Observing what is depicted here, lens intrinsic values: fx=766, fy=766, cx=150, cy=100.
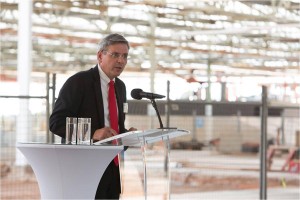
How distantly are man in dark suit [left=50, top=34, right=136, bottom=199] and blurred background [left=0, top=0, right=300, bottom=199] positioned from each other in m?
3.04

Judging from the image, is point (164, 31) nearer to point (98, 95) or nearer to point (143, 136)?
point (98, 95)

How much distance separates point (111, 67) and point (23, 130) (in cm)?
549

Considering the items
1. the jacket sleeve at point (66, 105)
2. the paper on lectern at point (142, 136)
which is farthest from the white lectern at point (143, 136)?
the jacket sleeve at point (66, 105)

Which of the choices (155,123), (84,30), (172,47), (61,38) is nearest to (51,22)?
(84,30)

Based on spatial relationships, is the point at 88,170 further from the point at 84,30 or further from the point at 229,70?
the point at 229,70

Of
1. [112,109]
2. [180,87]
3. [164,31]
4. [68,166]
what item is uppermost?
[164,31]

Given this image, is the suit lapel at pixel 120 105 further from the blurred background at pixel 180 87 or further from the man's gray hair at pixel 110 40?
the blurred background at pixel 180 87

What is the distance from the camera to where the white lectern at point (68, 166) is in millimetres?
3639

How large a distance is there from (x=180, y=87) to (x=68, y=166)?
6769mm

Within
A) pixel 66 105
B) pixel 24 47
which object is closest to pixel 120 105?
pixel 66 105

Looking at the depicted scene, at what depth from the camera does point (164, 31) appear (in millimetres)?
28453

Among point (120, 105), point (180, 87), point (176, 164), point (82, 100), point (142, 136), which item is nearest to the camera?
point (142, 136)

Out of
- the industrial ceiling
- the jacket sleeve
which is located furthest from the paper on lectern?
the industrial ceiling

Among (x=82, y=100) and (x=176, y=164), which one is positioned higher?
(x=82, y=100)
